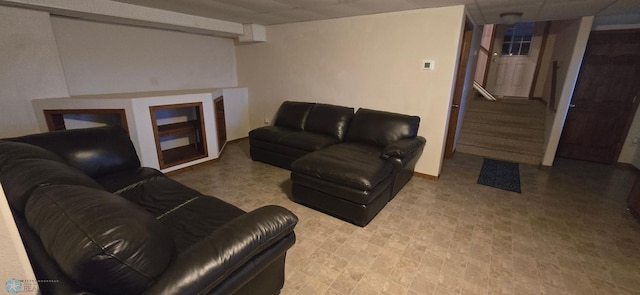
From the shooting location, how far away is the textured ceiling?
271 cm

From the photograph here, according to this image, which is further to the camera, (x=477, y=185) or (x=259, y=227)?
(x=477, y=185)

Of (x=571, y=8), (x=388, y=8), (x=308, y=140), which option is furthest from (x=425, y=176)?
(x=571, y=8)

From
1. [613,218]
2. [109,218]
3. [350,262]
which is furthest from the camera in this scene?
[613,218]

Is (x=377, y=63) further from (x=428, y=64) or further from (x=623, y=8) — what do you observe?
(x=623, y=8)

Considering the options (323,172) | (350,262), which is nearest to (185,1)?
(323,172)

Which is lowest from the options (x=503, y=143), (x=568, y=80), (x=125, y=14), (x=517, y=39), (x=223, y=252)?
(x=503, y=143)

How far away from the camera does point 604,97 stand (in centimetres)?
384

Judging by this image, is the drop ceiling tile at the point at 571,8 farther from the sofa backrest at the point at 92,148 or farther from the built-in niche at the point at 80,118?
the built-in niche at the point at 80,118

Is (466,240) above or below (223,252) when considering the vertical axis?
below

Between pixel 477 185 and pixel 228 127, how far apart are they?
13.0 ft

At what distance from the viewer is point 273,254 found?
124cm

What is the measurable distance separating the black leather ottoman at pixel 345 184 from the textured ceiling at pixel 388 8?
1.68m

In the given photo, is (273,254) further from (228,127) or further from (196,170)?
(228,127)

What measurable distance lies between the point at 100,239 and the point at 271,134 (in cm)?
286
